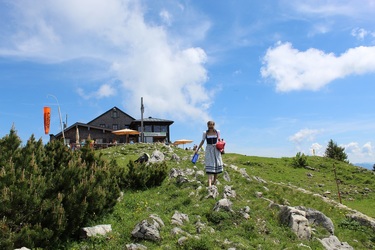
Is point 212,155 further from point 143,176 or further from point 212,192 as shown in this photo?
point 143,176

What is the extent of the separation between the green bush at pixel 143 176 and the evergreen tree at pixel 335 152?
3873 centimetres

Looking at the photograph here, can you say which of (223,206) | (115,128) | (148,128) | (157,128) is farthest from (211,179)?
(115,128)

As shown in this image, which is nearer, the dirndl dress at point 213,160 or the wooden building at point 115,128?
the dirndl dress at point 213,160

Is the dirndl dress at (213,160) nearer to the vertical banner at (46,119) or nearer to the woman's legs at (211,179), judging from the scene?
the woman's legs at (211,179)

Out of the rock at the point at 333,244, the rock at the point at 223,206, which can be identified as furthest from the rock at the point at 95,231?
the rock at the point at 333,244

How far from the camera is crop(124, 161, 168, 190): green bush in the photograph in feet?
47.1

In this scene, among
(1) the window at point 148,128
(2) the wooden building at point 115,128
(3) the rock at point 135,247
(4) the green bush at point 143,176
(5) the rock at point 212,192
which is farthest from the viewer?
(1) the window at point 148,128

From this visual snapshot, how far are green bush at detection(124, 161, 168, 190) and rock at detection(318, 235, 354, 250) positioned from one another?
7.23 meters

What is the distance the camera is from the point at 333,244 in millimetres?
10414

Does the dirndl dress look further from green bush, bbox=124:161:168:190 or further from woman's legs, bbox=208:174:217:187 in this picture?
green bush, bbox=124:161:168:190

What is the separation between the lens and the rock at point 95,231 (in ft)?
29.3

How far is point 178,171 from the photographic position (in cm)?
1695

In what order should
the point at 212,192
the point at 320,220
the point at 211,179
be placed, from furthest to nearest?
the point at 211,179 < the point at 212,192 < the point at 320,220

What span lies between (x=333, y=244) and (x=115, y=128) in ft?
227
